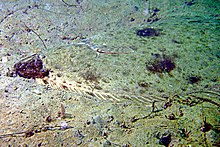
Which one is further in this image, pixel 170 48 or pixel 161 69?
pixel 170 48

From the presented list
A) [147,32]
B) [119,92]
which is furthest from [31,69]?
[147,32]

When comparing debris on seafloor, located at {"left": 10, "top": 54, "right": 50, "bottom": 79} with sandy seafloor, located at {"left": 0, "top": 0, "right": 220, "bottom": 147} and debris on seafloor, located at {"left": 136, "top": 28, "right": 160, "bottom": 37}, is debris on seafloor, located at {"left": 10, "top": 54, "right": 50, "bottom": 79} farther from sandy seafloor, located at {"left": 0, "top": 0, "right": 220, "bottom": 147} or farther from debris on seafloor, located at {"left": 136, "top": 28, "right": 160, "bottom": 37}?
debris on seafloor, located at {"left": 136, "top": 28, "right": 160, "bottom": 37}

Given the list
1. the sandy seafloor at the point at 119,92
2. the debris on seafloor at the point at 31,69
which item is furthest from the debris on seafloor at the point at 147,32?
the debris on seafloor at the point at 31,69

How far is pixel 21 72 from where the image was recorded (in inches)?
142

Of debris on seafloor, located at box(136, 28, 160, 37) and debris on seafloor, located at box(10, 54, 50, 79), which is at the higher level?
debris on seafloor, located at box(136, 28, 160, 37)

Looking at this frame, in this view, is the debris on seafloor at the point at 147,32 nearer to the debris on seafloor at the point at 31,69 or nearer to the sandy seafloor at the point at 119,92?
the sandy seafloor at the point at 119,92

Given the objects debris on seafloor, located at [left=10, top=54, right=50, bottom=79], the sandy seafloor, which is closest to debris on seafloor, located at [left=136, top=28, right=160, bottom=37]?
the sandy seafloor

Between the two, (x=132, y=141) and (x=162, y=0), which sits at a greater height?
(x=162, y=0)

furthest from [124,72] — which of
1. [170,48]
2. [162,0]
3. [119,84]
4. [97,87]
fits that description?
[162,0]

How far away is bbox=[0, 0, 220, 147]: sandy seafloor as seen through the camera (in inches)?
104

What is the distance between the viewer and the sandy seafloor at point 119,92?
8.68 ft

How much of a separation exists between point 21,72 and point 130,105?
88.3 inches

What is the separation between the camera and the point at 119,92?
10.8ft

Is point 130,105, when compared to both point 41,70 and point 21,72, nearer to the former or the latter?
point 41,70
